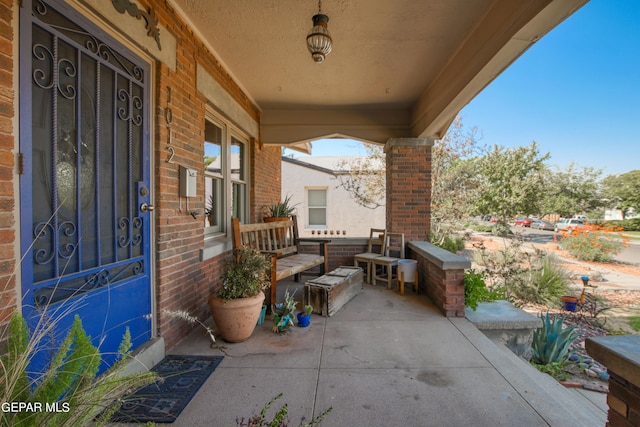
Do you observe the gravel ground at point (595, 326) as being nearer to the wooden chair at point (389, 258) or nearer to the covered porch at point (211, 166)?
the covered porch at point (211, 166)

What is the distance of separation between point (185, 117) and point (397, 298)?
340 cm

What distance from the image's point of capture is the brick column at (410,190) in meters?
5.12

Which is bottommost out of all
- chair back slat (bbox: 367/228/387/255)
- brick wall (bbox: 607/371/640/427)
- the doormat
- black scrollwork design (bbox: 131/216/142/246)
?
the doormat

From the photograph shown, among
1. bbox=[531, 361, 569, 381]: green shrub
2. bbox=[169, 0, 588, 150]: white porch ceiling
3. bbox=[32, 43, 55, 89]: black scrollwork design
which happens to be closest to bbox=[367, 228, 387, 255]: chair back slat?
bbox=[169, 0, 588, 150]: white porch ceiling

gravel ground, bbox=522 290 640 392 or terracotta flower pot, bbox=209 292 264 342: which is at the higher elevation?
terracotta flower pot, bbox=209 292 264 342

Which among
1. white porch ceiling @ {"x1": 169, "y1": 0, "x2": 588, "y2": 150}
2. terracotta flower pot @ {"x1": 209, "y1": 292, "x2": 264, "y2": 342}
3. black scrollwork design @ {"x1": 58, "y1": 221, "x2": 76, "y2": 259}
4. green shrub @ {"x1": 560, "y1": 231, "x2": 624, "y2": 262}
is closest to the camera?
black scrollwork design @ {"x1": 58, "y1": 221, "x2": 76, "y2": 259}

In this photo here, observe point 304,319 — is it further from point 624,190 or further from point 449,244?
point 624,190

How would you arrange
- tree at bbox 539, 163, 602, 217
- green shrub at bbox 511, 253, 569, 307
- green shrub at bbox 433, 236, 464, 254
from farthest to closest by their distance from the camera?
tree at bbox 539, 163, 602, 217
green shrub at bbox 433, 236, 464, 254
green shrub at bbox 511, 253, 569, 307

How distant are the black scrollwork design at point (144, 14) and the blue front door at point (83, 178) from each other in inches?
8.5

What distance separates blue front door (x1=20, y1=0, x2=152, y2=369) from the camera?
150cm

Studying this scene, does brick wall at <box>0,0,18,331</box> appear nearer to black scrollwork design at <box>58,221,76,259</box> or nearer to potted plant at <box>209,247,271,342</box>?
black scrollwork design at <box>58,221,76,259</box>

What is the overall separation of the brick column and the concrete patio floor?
2.10 meters

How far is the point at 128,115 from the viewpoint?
2141 millimetres

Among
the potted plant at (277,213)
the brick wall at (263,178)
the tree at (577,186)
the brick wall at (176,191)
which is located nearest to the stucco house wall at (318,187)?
the brick wall at (263,178)
